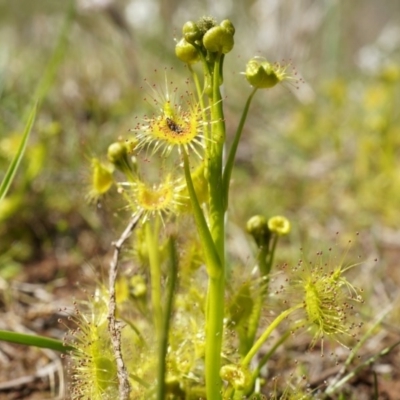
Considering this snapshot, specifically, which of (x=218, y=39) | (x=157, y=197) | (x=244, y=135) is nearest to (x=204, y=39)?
(x=218, y=39)

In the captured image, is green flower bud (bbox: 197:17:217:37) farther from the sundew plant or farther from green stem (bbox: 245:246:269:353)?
green stem (bbox: 245:246:269:353)

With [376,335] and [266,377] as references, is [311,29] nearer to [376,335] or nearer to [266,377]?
[376,335]

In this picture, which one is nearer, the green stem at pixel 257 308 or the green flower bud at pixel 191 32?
the green flower bud at pixel 191 32

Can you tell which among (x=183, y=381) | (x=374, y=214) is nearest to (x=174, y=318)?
(x=183, y=381)

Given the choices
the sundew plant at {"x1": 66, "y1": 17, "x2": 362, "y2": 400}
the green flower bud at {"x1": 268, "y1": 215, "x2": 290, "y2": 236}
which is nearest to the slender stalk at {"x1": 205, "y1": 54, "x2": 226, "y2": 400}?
the sundew plant at {"x1": 66, "y1": 17, "x2": 362, "y2": 400}

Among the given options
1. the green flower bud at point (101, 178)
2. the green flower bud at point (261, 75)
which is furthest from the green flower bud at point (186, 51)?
the green flower bud at point (101, 178)

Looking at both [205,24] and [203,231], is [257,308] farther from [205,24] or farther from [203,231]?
[205,24]

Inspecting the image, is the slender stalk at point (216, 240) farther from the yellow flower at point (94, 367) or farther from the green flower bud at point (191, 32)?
the yellow flower at point (94, 367)
